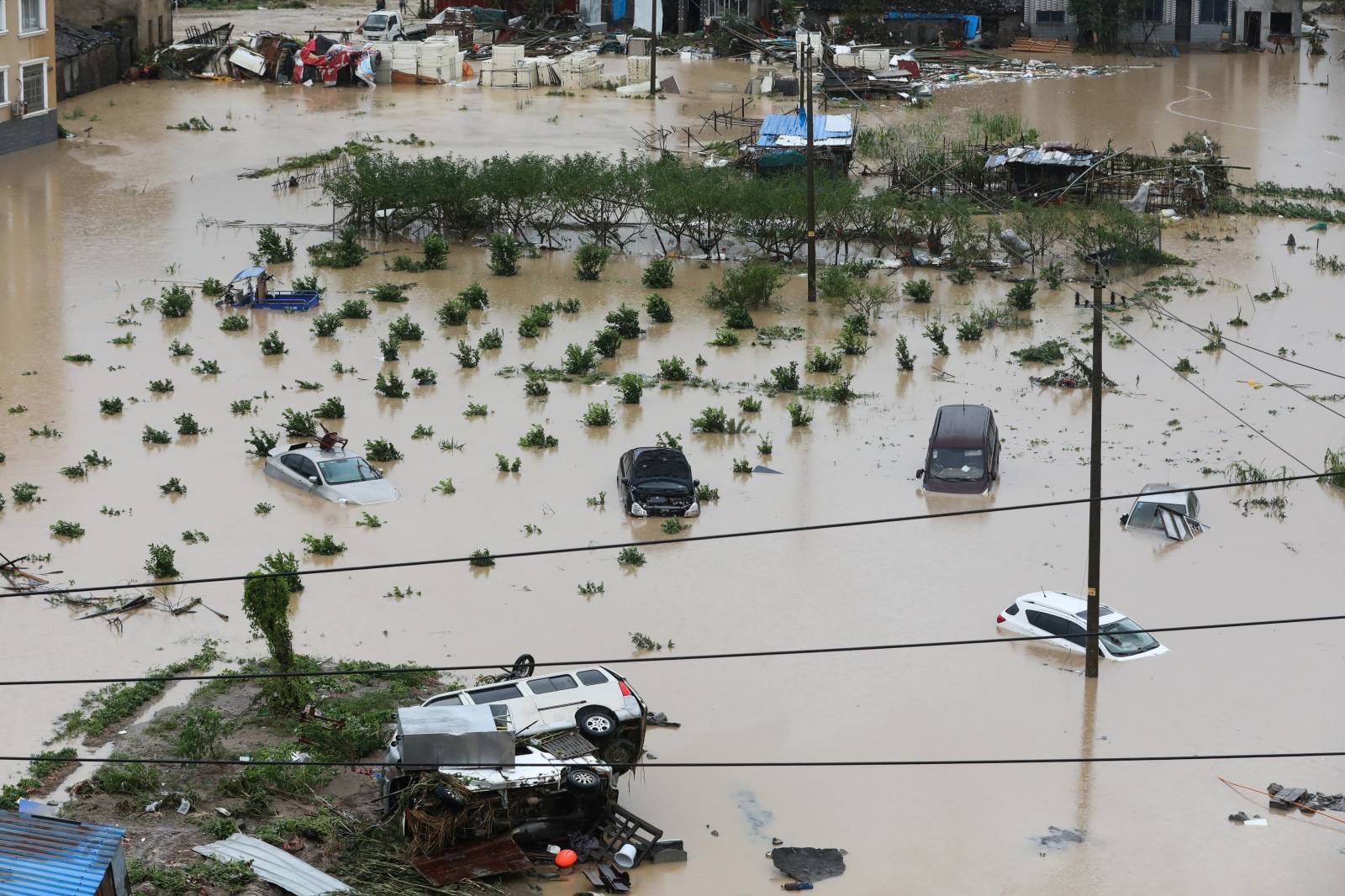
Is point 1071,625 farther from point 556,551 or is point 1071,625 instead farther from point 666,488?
point 556,551

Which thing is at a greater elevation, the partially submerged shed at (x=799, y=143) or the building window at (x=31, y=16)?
the building window at (x=31, y=16)

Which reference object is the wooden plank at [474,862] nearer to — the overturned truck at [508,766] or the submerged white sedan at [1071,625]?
the overturned truck at [508,766]

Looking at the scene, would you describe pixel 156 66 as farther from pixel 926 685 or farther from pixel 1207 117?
pixel 926 685

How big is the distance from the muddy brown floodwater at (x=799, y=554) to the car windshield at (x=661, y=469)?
0.77m

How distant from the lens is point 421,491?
2662cm

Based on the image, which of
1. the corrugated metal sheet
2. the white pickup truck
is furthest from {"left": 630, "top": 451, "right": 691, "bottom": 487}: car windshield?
the white pickup truck

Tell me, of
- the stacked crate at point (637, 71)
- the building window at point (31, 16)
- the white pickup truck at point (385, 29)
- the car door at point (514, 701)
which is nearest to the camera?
the car door at point (514, 701)

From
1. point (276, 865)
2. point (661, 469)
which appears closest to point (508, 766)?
point (276, 865)

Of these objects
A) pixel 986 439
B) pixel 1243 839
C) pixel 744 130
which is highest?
pixel 744 130

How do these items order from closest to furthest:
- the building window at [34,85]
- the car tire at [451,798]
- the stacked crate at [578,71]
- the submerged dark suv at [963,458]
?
1. the car tire at [451,798]
2. the submerged dark suv at [963,458]
3. the building window at [34,85]
4. the stacked crate at [578,71]

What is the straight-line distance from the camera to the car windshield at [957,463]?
26.6 meters

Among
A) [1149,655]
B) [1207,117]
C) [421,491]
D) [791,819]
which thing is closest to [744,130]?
[1207,117]

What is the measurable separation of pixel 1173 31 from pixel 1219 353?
49.3m

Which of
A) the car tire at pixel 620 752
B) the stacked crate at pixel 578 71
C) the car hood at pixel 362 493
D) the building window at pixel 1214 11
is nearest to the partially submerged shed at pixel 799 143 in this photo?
the stacked crate at pixel 578 71
